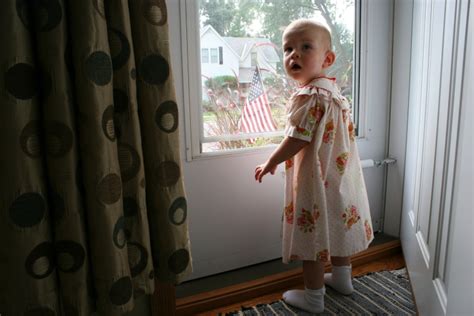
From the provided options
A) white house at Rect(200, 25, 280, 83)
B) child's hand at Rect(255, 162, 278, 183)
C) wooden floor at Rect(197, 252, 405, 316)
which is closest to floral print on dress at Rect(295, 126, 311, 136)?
child's hand at Rect(255, 162, 278, 183)

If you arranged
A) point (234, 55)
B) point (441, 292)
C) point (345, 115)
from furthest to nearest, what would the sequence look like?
point (234, 55), point (345, 115), point (441, 292)

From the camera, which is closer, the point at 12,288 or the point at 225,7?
the point at 12,288

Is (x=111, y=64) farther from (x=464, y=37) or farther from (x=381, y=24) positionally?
(x=381, y=24)

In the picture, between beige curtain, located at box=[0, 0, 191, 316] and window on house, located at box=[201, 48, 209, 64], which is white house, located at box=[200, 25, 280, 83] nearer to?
window on house, located at box=[201, 48, 209, 64]

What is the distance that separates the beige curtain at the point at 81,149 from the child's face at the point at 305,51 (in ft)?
1.50

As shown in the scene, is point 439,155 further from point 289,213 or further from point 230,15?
point 230,15

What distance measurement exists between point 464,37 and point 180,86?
2.53 ft

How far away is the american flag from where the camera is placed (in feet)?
4.29

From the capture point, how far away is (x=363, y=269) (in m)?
1.44

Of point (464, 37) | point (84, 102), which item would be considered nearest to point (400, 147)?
point (464, 37)

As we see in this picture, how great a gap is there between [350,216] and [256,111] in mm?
496

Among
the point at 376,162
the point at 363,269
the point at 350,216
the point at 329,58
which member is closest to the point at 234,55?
the point at 329,58

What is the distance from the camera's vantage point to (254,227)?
54.1 inches

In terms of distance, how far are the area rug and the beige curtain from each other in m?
0.58
